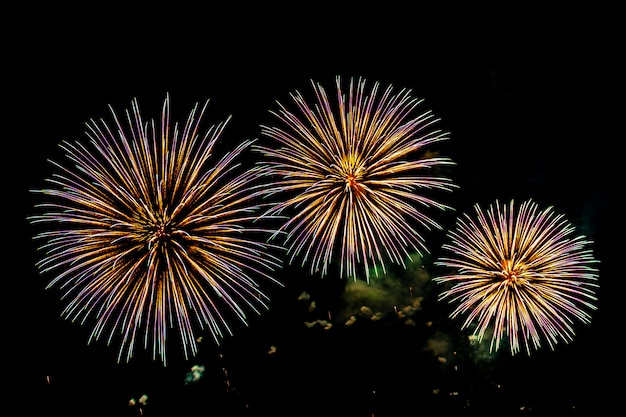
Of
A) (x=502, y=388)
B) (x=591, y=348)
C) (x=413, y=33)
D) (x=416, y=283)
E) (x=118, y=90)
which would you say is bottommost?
(x=502, y=388)

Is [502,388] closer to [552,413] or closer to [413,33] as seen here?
[552,413]

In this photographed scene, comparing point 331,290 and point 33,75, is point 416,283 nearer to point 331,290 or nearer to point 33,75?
point 331,290

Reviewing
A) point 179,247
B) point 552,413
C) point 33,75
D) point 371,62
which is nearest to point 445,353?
point 552,413

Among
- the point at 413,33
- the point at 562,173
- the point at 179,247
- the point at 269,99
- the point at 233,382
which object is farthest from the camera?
the point at 233,382

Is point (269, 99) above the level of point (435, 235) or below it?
→ above

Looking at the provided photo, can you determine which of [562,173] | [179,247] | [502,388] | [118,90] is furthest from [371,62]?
[502,388]

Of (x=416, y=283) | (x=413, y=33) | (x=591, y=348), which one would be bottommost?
(x=591, y=348)

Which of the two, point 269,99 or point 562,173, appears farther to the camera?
point 562,173

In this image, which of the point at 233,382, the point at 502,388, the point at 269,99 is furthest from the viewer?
the point at 502,388

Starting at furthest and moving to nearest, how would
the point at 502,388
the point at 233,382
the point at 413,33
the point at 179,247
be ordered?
the point at 502,388 → the point at 233,382 → the point at 413,33 → the point at 179,247
